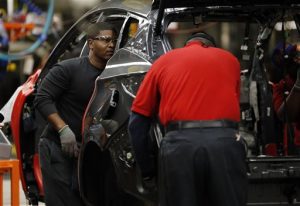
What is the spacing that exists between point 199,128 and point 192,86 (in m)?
0.27

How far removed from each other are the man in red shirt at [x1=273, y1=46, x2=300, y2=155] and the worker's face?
4.91 feet

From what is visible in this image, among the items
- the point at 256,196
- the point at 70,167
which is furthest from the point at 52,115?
the point at 256,196

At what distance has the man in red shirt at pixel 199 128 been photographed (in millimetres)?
6078

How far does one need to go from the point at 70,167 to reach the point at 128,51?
1.37 meters

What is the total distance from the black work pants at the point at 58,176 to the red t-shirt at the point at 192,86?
6.16 ft

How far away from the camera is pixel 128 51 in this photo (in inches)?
285

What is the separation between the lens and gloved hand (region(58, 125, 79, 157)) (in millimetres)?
7785

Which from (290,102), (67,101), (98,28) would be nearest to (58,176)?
(67,101)

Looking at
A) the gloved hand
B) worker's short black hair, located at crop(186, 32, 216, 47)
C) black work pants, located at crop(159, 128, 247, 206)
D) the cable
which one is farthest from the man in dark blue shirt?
the cable

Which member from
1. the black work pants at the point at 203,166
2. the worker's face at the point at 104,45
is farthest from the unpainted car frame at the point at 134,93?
the black work pants at the point at 203,166

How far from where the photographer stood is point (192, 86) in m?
6.15

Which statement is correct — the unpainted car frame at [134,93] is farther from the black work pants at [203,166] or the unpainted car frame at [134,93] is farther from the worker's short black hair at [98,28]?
the black work pants at [203,166]

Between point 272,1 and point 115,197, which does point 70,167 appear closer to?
point 115,197

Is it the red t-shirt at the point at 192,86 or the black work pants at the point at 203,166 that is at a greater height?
the red t-shirt at the point at 192,86
